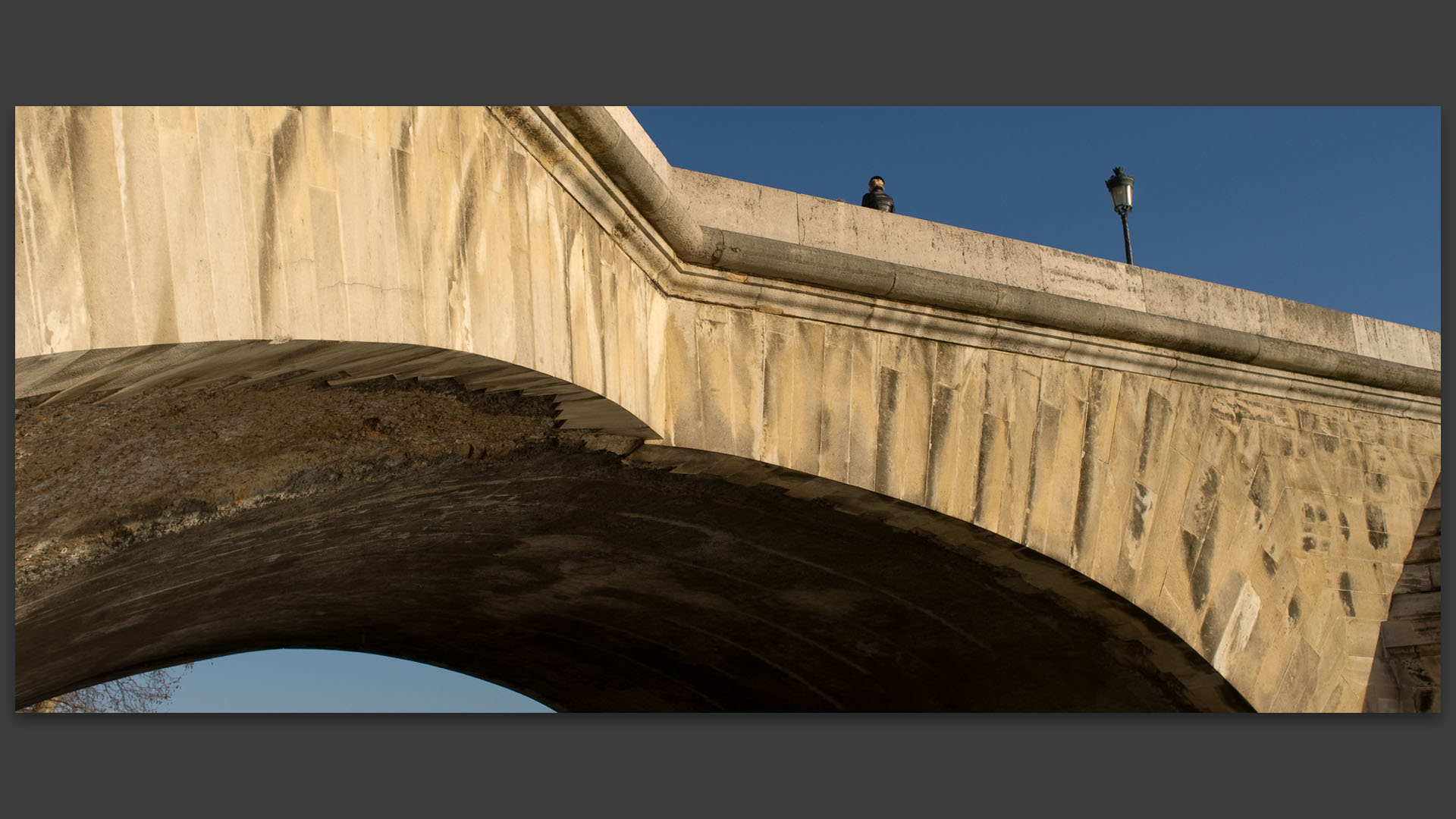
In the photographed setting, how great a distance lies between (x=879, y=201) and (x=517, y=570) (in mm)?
2054

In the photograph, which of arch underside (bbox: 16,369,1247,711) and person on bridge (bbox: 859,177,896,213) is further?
person on bridge (bbox: 859,177,896,213)

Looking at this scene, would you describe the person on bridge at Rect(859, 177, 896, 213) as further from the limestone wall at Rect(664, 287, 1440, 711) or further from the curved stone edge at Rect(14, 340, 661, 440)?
the curved stone edge at Rect(14, 340, 661, 440)

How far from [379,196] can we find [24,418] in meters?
0.68

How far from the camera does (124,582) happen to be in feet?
12.0

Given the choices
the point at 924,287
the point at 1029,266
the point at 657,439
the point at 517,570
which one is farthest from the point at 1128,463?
the point at 517,570

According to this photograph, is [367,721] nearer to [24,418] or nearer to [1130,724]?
[24,418]

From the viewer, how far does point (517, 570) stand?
534 cm

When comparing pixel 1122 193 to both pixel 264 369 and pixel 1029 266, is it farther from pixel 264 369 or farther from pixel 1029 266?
pixel 264 369

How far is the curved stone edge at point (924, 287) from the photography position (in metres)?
3.30

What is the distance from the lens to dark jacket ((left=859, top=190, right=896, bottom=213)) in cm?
563

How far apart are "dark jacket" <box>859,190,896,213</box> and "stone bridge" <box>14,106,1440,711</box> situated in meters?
0.97

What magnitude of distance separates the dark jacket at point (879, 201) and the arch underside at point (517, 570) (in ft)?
5.02

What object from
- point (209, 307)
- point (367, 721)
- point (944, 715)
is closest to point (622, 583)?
point (944, 715)

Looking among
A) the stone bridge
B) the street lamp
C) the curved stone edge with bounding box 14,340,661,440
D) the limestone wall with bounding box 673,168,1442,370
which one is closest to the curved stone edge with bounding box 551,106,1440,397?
the stone bridge
